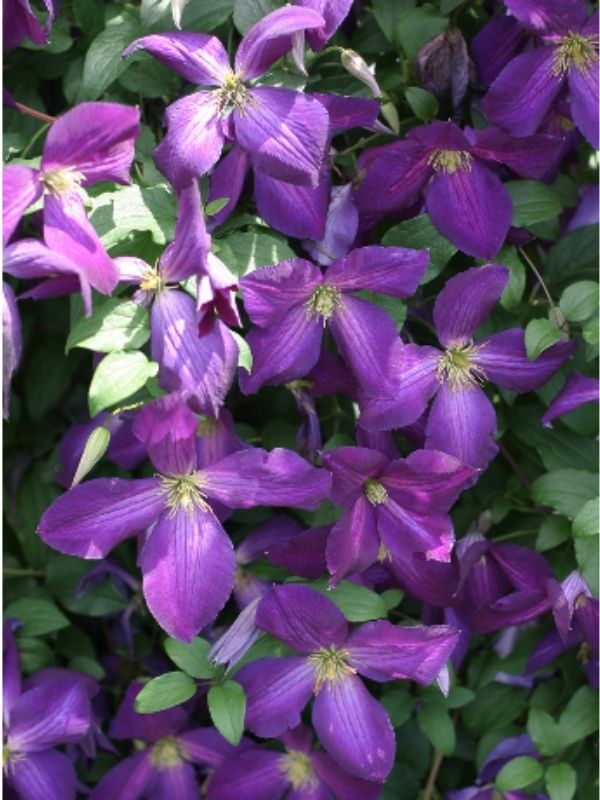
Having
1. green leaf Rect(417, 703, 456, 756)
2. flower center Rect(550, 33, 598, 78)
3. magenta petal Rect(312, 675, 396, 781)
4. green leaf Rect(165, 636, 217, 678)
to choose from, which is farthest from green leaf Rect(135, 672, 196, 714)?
flower center Rect(550, 33, 598, 78)

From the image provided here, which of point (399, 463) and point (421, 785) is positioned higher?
point (399, 463)

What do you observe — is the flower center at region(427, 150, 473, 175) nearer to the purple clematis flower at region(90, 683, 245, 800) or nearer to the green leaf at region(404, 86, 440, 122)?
the green leaf at region(404, 86, 440, 122)

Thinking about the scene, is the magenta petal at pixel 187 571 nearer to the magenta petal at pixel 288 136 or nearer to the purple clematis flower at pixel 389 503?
the purple clematis flower at pixel 389 503

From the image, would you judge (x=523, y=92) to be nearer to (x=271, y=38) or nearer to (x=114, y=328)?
(x=271, y=38)

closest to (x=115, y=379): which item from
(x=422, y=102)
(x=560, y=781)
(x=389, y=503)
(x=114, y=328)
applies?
(x=114, y=328)

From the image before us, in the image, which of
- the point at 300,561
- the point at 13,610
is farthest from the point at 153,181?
the point at 13,610

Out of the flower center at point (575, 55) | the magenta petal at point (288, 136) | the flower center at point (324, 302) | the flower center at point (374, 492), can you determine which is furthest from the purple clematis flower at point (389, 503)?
the flower center at point (575, 55)

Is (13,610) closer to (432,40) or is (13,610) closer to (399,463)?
(399,463)
